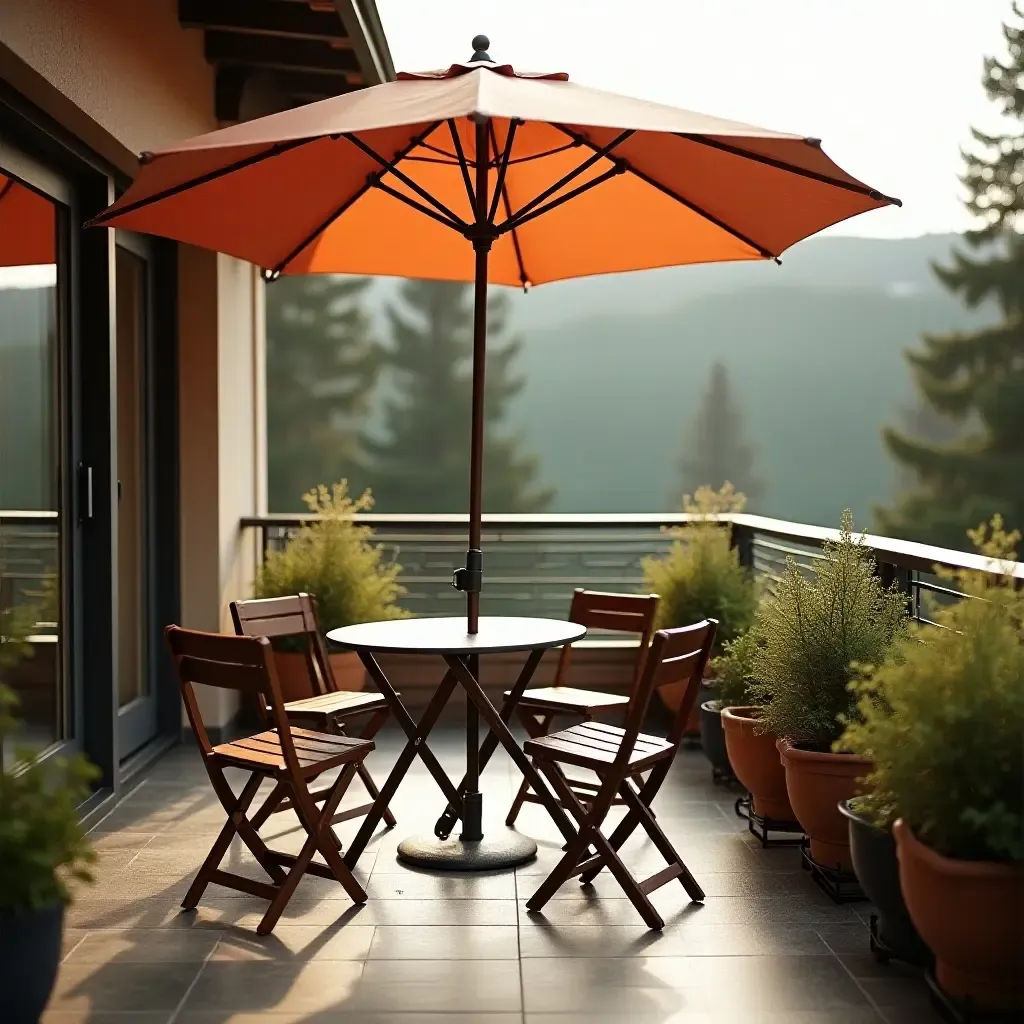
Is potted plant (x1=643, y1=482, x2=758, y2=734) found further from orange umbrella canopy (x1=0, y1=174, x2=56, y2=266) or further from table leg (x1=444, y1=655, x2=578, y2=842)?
orange umbrella canopy (x1=0, y1=174, x2=56, y2=266)

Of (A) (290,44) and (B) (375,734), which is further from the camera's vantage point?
(A) (290,44)

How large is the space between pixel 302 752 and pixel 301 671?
267cm

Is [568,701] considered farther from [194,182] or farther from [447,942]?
[194,182]

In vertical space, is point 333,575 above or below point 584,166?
below

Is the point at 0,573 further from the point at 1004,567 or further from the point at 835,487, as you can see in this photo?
the point at 835,487

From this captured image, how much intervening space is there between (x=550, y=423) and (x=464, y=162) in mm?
27631

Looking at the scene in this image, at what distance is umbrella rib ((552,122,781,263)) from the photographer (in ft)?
13.6

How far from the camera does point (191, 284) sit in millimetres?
6316

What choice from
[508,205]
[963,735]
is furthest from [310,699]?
[963,735]

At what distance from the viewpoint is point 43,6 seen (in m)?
3.91

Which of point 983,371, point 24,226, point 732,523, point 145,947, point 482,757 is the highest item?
point 983,371

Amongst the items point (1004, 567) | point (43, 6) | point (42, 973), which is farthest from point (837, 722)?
point (43, 6)

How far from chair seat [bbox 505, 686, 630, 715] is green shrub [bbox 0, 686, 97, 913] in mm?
2037

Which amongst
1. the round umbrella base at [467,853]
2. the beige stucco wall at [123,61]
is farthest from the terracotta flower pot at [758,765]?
the beige stucco wall at [123,61]
